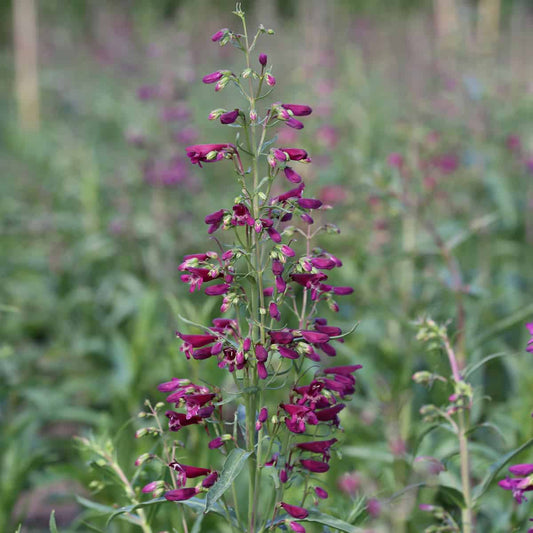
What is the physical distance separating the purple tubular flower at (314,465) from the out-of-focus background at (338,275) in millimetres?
398

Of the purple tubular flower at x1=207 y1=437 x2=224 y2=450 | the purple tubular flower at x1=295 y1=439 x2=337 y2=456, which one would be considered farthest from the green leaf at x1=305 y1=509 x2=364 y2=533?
the purple tubular flower at x1=207 y1=437 x2=224 y2=450

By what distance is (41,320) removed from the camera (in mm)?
4703

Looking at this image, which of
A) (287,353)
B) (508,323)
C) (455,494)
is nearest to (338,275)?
(508,323)

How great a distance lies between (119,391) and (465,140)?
3.55 metres

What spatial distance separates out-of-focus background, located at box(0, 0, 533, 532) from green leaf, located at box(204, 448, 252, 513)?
58 centimetres

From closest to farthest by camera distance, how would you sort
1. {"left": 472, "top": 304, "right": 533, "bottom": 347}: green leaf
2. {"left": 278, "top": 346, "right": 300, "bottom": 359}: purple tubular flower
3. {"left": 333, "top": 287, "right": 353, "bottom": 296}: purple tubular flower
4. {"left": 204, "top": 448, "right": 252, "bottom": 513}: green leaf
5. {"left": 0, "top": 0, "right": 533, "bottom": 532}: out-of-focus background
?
1. {"left": 204, "top": 448, "right": 252, "bottom": 513}: green leaf
2. {"left": 278, "top": 346, "right": 300, "bottom": 359}: purple tubular flower
3. {"left": 333, "top": 287, "right": 353, "bottom": 296}: purple tubular flower
4. {"left": 472, "top": 304, "right": 533, "bottom": 347}: green leaf
5. {"left": 0, "top": 0, "right": 533, "bottom": 532}: out-of-focus background

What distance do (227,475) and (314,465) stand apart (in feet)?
0.77

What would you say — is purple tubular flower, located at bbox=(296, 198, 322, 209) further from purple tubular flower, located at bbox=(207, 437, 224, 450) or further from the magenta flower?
purple tubular flower, located at bbox=(207, 437, 224, 450)

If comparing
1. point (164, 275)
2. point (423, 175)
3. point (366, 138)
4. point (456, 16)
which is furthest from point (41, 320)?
point (456, 16)

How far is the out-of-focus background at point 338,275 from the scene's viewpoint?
3045 mm

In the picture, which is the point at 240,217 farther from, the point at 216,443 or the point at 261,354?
the point at 216,443

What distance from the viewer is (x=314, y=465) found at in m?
1.62

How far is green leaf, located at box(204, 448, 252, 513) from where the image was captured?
1.44 metres

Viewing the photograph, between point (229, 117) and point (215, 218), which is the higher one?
point (229, 117)
